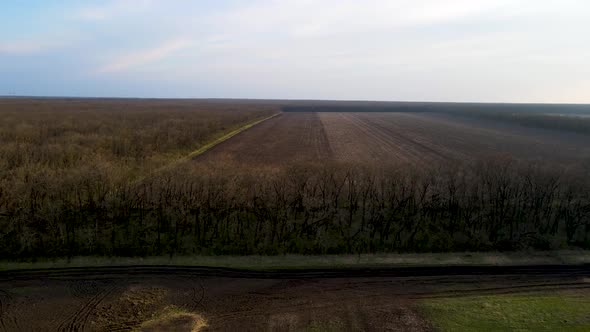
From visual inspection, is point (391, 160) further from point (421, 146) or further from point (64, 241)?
point (64, 241)

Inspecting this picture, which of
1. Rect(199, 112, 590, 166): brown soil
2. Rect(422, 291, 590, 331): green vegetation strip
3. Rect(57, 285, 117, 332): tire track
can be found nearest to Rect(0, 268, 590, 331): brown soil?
Rect(57, 285, 117, 332): tire track

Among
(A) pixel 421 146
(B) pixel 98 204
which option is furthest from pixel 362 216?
(A) pixel 421 146

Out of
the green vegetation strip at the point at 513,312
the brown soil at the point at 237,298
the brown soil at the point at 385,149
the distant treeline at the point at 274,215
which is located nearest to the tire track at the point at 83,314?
the brown soil at the point at 237,298

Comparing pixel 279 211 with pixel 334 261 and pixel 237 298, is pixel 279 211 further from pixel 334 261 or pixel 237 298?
pixel 237 298

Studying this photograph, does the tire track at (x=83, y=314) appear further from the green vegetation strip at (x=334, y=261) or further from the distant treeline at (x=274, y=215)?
the distant treeline at (x=274, y=215)

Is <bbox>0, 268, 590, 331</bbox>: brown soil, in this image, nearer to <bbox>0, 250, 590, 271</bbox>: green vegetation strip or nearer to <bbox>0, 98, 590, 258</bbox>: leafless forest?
<bbox>0, 250, 590, 271</bbox>: green vegetation strip

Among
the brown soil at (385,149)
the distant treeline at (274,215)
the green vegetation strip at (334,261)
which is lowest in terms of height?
the green vegetation strip at (334,261)
